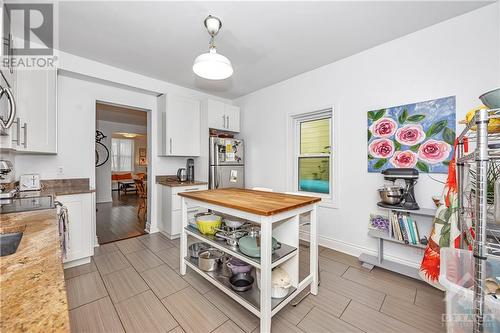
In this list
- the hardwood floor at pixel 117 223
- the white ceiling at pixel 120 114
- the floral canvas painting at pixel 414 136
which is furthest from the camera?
the white ceiling at pixel 120 114

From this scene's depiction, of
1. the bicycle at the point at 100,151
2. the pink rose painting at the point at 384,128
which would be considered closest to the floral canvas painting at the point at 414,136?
the pink rose painting at the point at 384,128

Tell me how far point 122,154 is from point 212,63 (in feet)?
26.3

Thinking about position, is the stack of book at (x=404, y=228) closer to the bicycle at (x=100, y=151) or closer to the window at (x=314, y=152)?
the window at (x=314, y=152)

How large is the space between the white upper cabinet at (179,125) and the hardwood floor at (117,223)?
1.48 metres

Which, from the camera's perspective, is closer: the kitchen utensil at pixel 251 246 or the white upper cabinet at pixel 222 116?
the kitchen utensil at pixel 251 246

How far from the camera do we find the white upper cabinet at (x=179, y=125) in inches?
130

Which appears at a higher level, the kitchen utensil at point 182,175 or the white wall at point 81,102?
the white wall at point 81,102

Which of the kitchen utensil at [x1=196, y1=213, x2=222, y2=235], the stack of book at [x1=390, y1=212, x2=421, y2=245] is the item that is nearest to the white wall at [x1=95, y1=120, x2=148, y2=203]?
the kitchen utensil at [x1=196, y1=213, x2=222, y2=235]

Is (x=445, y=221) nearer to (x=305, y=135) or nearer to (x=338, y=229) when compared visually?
(x=338, y=229)

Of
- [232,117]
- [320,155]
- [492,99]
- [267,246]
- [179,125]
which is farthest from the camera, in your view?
[232,117]

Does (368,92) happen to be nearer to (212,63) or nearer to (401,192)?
(401,192)

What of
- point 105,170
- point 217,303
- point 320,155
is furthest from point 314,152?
point 105,170

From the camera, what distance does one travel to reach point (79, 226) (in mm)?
2301

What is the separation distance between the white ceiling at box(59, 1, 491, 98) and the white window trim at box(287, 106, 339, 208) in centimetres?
70
